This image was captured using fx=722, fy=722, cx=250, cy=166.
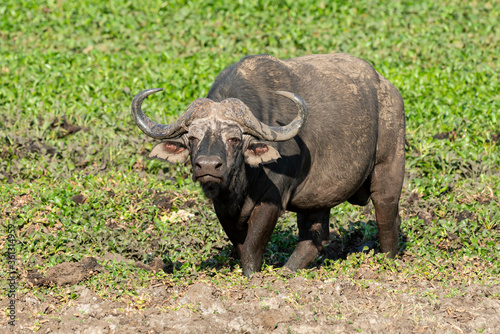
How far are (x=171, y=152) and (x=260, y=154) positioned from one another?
71 cm

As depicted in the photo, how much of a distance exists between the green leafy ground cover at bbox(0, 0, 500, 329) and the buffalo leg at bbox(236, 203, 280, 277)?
0.12m

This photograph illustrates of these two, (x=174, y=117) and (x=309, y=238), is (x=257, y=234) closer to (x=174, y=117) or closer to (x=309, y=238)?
(x=309, y=238)

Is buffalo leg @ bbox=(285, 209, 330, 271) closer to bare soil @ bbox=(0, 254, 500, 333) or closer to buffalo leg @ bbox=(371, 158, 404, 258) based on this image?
buffalo leg @ bbox=(371, 158, 404, 258)

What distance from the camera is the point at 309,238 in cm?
679

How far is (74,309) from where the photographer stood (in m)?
4.83

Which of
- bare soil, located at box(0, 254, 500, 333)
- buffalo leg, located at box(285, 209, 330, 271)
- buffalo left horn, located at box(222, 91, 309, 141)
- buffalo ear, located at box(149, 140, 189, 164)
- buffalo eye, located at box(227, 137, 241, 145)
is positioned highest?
buffalo left horn, located at box(222, 91, 309, 141)

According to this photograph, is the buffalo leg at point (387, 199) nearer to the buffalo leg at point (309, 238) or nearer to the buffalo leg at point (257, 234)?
the buffalo leg at point (309, 238)

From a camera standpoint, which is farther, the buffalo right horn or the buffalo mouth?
the buffalo right horn

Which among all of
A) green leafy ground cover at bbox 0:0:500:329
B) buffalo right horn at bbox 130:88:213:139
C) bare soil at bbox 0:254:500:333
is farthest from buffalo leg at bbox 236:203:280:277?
buffalo right horn at bbox 130:88:213:139

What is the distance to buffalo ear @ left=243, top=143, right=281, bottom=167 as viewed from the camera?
17.5ft

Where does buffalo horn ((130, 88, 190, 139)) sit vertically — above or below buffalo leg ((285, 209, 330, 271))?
above

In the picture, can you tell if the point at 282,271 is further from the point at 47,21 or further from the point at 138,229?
the point at 47,21

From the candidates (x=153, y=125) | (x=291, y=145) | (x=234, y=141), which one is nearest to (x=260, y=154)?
(x=234, y=141)

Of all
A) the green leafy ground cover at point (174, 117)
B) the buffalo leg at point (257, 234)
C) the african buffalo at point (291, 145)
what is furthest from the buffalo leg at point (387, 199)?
the buffalo leg at point (257, 234)
